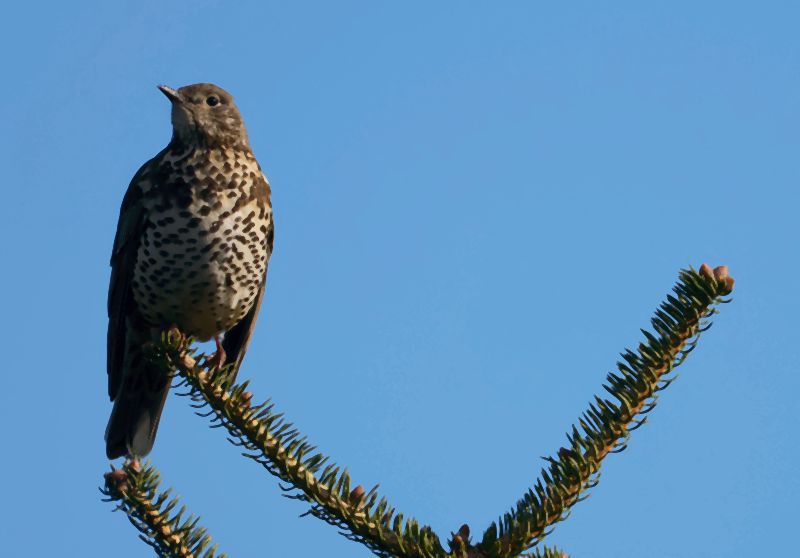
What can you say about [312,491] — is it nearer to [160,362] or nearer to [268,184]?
[160,362]

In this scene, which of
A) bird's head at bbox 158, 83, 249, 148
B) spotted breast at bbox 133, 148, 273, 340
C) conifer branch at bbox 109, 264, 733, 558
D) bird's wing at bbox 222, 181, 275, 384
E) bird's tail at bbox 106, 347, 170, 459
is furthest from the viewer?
bird's wing at bbox 222, 181, 275, 384

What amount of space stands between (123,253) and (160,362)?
2.17 metres

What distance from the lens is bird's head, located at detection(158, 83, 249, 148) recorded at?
6648mm

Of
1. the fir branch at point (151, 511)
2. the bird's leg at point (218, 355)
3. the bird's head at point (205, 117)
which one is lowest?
the fir branch at point (151, 511)

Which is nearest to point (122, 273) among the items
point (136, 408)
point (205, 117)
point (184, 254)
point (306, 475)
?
point (184, 254)

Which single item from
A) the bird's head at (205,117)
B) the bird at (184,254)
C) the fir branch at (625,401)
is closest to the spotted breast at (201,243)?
the bird at (184,254)

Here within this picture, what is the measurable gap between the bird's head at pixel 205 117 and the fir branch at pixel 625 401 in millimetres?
3914

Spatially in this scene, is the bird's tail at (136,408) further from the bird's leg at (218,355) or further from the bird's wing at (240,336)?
the bird's wing at (240,336)

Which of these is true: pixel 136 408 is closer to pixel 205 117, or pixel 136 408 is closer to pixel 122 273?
pixel 122 273

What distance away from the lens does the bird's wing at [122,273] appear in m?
6.32

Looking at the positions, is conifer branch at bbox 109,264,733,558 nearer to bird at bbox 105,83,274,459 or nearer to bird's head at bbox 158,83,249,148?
bird at bbox 105,83,274,459

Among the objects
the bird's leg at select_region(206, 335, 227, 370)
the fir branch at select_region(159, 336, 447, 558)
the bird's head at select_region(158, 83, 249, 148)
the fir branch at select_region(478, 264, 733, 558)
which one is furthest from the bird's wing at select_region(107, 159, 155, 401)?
the fir branch at select_region(478, 264, 733, 558)

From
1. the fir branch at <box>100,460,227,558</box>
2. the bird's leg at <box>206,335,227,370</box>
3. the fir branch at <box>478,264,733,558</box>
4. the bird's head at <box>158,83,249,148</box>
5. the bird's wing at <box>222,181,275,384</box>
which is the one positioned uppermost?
the bird's head at <box>158,83,249,148</box>

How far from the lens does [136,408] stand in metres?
6.52
